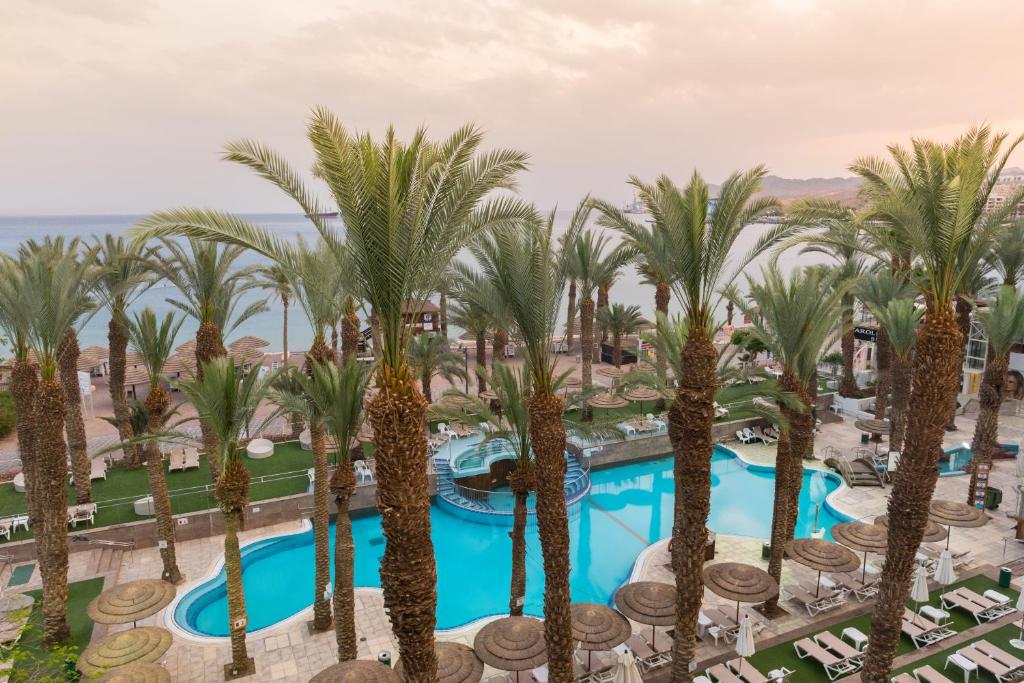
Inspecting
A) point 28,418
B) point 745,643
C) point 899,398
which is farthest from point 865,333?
point 28,418

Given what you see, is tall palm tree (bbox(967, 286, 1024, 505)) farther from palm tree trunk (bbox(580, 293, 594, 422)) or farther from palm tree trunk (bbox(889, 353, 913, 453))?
palm tree trunk (bbox(580, 293, 594, 422))

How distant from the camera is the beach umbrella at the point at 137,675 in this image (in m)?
9.77

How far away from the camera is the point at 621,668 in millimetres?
9406

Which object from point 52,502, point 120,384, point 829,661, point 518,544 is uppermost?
point 120,384

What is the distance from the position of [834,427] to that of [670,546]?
1372 cm

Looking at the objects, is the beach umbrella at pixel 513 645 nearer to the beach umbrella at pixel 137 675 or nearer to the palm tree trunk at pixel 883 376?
the beach umbrella at pixel 137 675

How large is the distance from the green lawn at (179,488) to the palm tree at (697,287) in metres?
13.5

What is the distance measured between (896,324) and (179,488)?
23.6 metres

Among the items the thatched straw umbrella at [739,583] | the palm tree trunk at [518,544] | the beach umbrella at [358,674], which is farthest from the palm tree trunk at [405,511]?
the thatched straw umbrella at [739,583]

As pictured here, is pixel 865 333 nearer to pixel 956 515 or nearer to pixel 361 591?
pixel 956 515

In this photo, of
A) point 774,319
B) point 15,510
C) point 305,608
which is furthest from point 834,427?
point 15,510

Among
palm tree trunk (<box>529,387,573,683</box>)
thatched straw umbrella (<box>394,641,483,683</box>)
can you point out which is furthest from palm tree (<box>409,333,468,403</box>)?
palm tree trunk (<box>529,387,573,683</box>)

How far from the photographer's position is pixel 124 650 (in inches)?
420

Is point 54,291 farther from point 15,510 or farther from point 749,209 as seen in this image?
point 749,209
